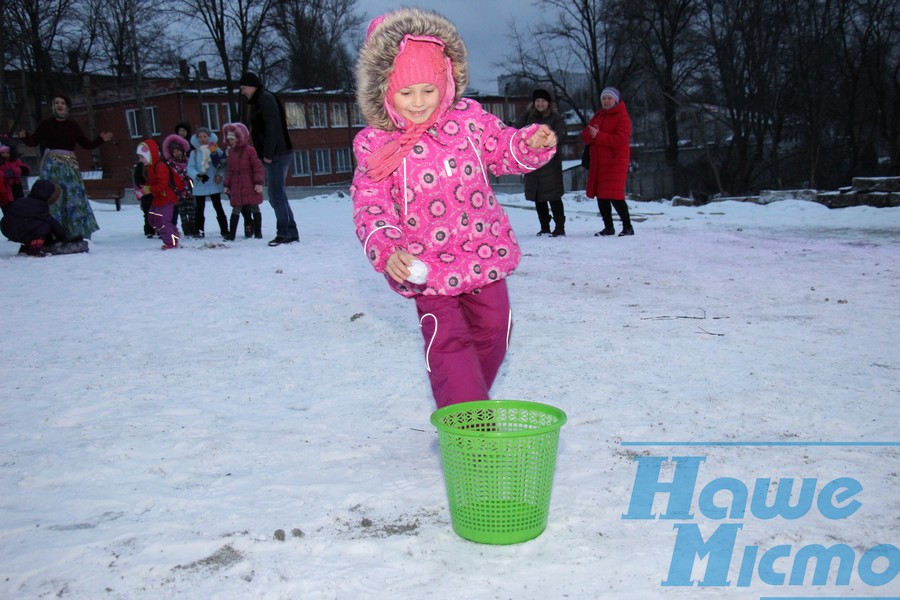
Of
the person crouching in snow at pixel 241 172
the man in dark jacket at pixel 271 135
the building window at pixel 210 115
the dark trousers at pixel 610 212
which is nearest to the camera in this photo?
the man in dark jacket at pixel 271 135

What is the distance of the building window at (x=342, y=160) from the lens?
47.8 meters

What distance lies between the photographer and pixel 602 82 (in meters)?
40.5

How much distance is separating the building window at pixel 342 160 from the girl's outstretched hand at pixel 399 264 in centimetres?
4625

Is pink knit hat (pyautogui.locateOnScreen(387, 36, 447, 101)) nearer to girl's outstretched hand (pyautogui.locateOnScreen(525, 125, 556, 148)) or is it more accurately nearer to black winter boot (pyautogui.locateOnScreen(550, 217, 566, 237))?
girl's outstretched hand (pyautogui.locateOnScreen(525, 125, 556, 148))

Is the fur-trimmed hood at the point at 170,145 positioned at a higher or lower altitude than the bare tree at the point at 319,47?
lower

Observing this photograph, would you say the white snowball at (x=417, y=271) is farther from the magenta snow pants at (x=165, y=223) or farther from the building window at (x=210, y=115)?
the building window at (x=210, y=115)

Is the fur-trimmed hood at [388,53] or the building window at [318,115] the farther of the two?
the building window at [318,115]

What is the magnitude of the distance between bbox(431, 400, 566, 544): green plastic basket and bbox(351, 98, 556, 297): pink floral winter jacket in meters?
0.74

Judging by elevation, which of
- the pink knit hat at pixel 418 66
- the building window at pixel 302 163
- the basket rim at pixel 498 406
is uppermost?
the building window at pixel 302 163

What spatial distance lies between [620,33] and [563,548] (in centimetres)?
3918

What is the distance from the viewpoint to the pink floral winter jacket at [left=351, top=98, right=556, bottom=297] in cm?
293

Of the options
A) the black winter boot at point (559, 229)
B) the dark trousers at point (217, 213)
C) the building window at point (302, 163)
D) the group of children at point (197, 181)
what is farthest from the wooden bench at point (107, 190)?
the building window at point (302, 163)

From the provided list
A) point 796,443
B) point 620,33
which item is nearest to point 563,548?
point 796,443

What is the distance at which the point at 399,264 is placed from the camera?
262 cm
